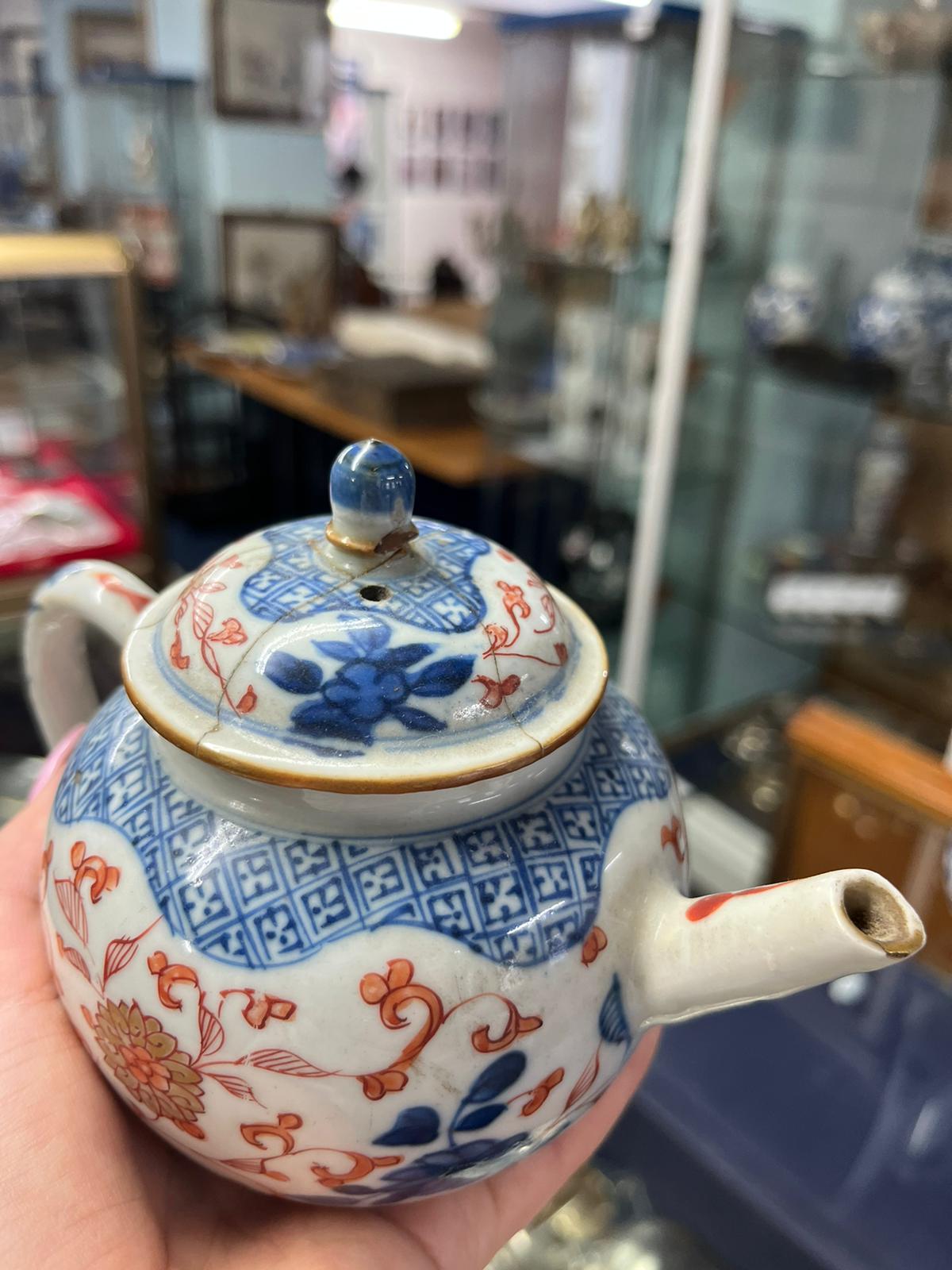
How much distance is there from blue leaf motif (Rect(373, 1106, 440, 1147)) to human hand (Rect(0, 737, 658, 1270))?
164 millimetres

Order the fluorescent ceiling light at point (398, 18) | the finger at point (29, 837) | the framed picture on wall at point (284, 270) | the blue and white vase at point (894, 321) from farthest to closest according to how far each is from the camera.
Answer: the fluorescent ceiling light at point (398, 18)
the framed picture on wall at point (284, 270)
the blue and white vase at point (894, 321)
the finger at point (29, 837)

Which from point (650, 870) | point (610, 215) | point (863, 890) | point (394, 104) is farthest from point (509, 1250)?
point (394, 104)

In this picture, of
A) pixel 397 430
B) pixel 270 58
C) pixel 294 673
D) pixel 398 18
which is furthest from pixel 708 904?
pixel 398 18

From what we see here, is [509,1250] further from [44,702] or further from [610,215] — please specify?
[610,215]

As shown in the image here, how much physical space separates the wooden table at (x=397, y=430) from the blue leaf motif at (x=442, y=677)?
5.62 feet

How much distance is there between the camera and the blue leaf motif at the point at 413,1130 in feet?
1.88

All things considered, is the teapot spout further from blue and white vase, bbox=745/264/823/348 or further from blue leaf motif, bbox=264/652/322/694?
blue and white vase, bbox=745/264/823/348

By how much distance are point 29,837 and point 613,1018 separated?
0.58 metres

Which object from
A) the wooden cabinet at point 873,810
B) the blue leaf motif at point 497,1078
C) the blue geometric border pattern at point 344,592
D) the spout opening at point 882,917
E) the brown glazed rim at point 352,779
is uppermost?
the blue geometric border pattern at point 344,592

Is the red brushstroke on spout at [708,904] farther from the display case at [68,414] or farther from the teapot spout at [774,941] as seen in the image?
the display case at [68,414]

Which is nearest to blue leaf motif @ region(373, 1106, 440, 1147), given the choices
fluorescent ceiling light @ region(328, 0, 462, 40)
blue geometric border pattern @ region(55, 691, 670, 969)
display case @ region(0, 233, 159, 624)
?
blue geometric border pattern @ region(55, 691, 670, 969)

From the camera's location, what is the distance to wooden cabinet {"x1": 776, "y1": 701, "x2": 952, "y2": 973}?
126cm

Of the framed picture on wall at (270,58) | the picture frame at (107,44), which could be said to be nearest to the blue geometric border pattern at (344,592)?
the picture frame at (107,44)

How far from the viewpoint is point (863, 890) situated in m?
0.51
